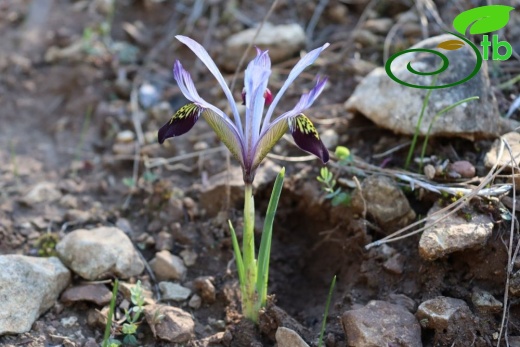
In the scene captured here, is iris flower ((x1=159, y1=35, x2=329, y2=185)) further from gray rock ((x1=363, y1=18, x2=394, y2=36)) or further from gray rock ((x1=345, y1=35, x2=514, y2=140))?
gray rock ((x1=363, y1=18, x2=394, y2=36))

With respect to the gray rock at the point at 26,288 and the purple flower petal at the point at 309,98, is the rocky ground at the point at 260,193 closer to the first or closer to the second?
the gray rock at the point at 26,288

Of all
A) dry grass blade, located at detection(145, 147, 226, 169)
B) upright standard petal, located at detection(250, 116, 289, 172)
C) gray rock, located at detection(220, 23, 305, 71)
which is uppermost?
upright standard petal, located at detection(250, 116, 289, 172)

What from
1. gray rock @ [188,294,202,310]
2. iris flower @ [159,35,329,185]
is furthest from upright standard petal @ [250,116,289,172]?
gray rock @ [188,294,202,310]

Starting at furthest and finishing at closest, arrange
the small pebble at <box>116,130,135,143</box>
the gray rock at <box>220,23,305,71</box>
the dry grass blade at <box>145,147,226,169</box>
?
the gray rock at <box>220,23,305,71</box>, the small pebble at <box>116,130,135,143</box>, the dry grass blade at <box>145,147,226,169</box>

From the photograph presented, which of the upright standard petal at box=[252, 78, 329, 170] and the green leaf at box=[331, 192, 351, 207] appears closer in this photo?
the upright standard petal at box=[252, 78, 329, 170]

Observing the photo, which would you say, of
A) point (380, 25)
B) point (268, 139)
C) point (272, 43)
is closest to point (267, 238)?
point (268, 139)

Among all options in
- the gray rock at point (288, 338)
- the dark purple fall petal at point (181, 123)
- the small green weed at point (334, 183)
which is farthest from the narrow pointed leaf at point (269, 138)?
the gray rock at point (288, 338)
